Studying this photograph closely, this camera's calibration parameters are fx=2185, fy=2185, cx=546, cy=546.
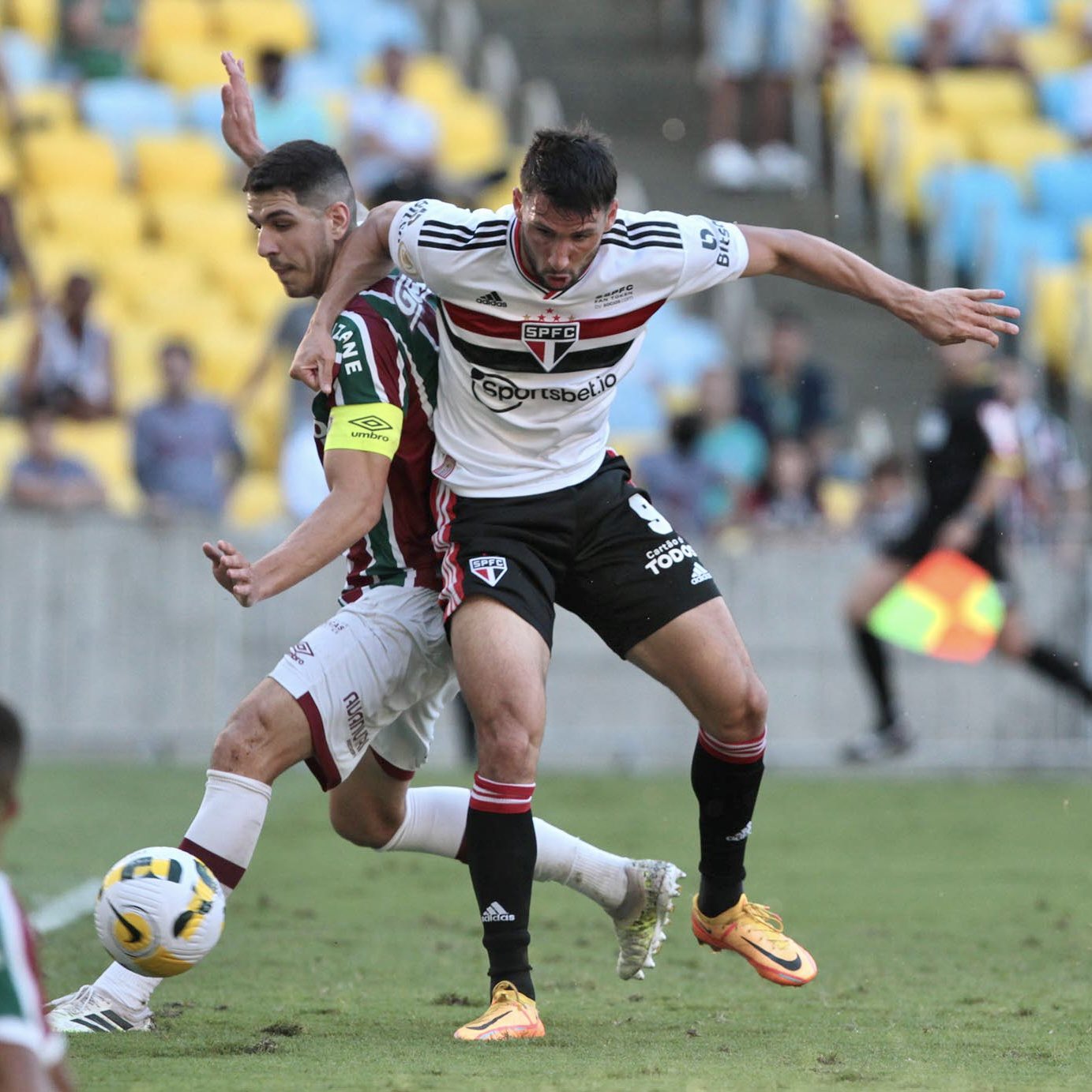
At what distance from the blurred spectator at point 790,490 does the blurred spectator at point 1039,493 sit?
50.6 inches

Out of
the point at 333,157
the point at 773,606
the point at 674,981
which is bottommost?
the point at 773,606

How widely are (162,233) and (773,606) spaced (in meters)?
6.33

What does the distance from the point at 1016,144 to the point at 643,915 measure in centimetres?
1402

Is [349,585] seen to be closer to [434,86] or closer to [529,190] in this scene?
[529,190]

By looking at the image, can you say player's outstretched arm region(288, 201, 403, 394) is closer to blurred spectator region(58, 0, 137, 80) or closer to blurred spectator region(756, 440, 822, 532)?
blurred spectator region(756, 440, 822, 532)

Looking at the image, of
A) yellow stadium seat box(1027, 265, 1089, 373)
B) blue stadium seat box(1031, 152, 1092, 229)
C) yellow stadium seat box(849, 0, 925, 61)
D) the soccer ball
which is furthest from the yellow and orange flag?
yellow stadium seat box(849, 0, 925, 61)

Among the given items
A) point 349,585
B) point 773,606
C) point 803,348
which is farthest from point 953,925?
point 803,348

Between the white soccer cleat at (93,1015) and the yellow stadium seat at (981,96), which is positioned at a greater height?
the white soccer cleat at (93,1015)

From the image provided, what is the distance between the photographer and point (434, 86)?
19.1 meters

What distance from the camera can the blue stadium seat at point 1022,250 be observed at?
56.3 ft

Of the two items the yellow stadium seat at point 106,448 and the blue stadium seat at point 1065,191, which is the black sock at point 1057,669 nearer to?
the yellow stadium seat at point 106,448

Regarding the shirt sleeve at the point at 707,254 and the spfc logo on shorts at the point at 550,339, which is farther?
the shirt sleeve at the point at 707,254

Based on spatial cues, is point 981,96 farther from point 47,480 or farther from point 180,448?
point 47,480

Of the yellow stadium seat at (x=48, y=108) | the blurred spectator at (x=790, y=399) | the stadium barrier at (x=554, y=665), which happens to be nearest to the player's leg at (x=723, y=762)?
the stadium barrier at (x=554, y=665)
